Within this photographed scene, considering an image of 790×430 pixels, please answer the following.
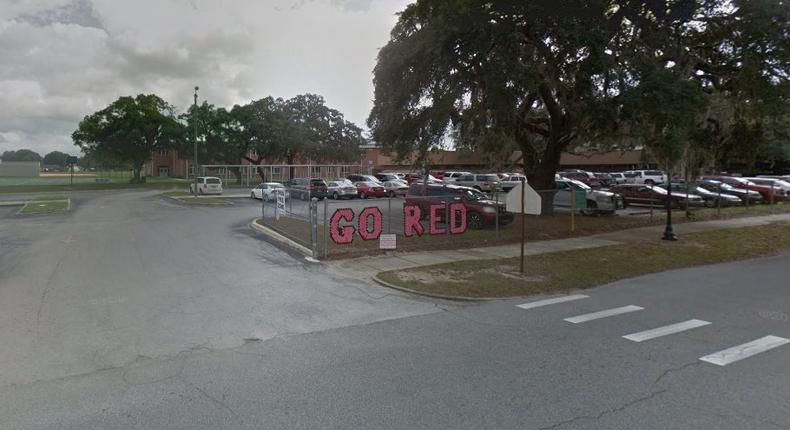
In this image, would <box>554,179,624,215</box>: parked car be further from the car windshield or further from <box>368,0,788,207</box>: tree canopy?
the car windshield

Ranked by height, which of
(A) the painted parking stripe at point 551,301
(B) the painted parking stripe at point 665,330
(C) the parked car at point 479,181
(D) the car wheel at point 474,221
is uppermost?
(C) the parked car at point 479,181

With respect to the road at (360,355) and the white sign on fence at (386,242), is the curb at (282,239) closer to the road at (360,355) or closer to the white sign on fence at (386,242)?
the white sign on fence at (386,242)

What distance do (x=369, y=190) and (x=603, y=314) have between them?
29513 mm

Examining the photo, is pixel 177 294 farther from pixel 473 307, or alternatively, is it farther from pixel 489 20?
pixel 489 20

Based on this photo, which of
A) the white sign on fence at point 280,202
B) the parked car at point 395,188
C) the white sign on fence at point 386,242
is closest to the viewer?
the white sign on fence at point 386,242

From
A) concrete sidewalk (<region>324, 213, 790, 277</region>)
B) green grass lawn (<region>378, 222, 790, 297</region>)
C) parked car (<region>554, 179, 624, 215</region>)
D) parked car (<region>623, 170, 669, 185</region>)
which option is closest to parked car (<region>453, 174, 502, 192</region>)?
parked car (<region>623, 170, 669, 185</region>)

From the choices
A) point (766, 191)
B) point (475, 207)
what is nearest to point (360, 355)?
point (475, 207)

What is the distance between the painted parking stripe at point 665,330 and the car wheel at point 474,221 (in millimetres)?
10101

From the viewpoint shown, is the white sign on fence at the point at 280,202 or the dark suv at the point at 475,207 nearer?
the dark suv at the point at 475,207

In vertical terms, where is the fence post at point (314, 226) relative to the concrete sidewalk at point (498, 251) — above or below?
above

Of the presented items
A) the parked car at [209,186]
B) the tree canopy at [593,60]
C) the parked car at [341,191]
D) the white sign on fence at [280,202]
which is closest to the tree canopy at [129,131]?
the parked car at [209,186]

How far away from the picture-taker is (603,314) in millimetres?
6805

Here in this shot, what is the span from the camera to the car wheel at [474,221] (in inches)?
644

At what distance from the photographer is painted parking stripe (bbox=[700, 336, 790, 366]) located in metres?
4.93
